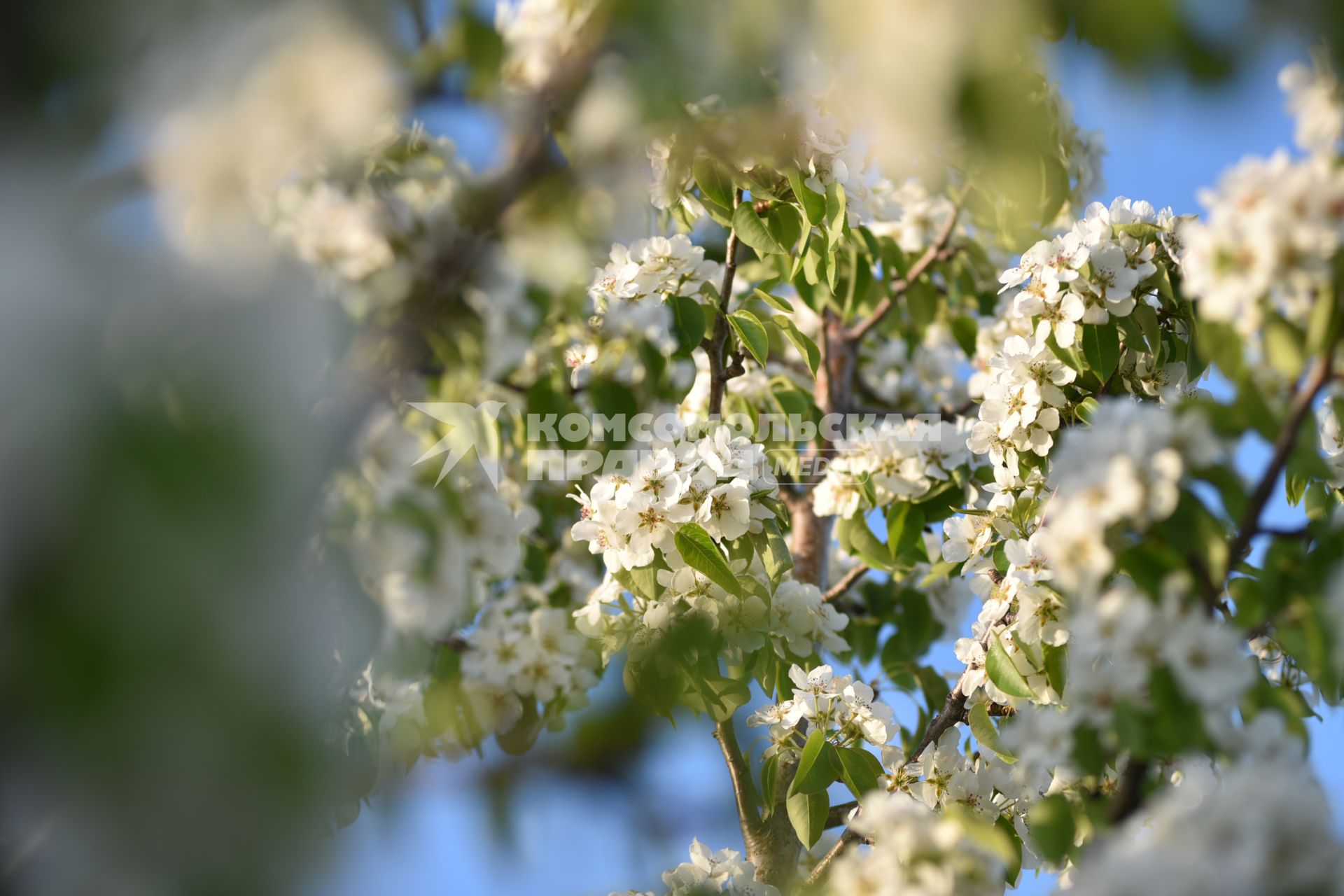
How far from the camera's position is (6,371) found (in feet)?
2.43

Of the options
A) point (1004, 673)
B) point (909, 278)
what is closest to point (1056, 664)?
point (1004, 673)

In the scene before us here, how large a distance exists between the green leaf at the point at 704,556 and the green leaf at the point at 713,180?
0.63m

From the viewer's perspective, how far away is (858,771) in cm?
201

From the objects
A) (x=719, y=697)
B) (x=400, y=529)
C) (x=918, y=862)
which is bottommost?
(x=918, y=862)

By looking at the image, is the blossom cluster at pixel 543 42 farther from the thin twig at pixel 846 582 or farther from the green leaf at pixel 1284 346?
the thin twig at pixel 846 582

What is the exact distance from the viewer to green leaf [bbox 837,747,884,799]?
199 cm

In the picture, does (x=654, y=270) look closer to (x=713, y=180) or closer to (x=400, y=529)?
(x=713, y=180)

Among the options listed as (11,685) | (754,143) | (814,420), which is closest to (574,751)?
(11,685)

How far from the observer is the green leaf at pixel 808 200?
1.97 metres

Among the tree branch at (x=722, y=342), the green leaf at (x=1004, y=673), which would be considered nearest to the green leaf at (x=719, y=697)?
the green leaf at (x=1004, y=673)

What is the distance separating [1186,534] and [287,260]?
0.96 meters

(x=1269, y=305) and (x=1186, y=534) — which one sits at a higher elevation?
(x=1269, y=305)

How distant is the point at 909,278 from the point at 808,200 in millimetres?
1392

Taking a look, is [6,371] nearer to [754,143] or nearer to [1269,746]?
[754,143]
